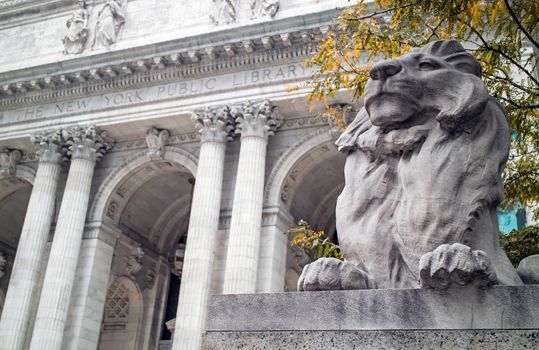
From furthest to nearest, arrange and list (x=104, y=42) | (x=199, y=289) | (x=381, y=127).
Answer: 1. (x=104, y=42)
2. (x=199, y=289)
3. (x=381, y=127)

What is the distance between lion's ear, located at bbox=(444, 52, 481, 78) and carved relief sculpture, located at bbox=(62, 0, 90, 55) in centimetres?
2112

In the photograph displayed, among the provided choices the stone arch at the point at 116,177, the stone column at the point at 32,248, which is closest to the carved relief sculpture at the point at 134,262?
the stone arch at the point at 116,177

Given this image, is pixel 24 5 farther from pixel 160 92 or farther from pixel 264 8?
pixel 264 8

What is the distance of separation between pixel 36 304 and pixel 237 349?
1965cm

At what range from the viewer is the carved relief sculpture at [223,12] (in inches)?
849

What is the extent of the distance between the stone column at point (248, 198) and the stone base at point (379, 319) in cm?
1391

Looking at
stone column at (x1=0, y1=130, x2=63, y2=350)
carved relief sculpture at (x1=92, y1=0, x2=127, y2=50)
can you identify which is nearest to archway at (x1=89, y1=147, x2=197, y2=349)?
stone column at (x1=0, y1=130, x2=63, y2=350)

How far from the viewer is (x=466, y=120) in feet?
14.0

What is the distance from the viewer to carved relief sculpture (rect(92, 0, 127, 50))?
77.4 ft

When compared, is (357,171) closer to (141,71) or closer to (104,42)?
(141,71)

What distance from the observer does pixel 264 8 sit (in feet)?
69.3

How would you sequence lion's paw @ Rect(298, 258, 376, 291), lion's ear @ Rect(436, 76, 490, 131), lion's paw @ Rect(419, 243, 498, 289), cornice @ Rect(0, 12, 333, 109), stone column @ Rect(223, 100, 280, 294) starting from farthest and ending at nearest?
1. cornice @ Rect(0, 12, 333, 109)
2. stone column @ Rect(223, 100, 280, 294)
3. lion's ear @ Rect(436, 76, 490, 131)
4. lion's paw @ Rect(298, 258, 376, 291)
5. lion's paw @ Rect(419, 243, 498, 289)

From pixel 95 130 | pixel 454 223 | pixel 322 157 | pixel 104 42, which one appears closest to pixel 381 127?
pixel 454 223

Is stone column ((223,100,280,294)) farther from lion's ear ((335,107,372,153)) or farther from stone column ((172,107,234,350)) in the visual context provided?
lion's ear ((335,107,372,153))
